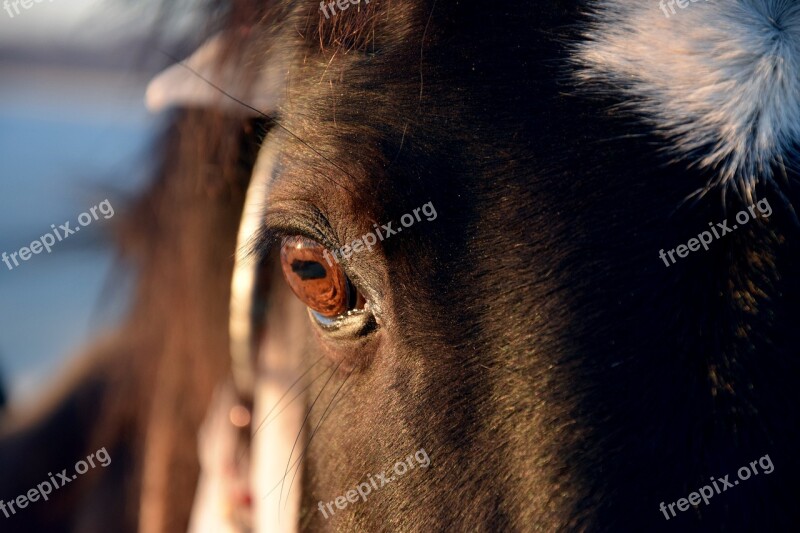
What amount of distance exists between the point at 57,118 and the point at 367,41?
4788 mm

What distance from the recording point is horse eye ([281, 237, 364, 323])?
0.97 m

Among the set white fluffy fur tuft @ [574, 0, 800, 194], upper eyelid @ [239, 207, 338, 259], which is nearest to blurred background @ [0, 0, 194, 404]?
upper eyelid @ [239, 207, 338, 259]

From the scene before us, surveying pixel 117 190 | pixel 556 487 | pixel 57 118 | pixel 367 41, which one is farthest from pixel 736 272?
pixel 57 118

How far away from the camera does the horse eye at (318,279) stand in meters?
0.97

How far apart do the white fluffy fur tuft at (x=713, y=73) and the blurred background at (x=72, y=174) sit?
2.60ft

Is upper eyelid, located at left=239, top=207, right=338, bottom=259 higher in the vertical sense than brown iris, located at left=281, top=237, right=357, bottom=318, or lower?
higher

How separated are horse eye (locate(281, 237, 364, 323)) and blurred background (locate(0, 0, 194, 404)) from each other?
537mm

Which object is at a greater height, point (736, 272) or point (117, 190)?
point (117, 190)

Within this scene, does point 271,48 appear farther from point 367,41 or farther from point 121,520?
point 121,520

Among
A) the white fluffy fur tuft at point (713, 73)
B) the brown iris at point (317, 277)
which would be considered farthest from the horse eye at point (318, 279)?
the white fluffy fur tuft at point (713, 73)

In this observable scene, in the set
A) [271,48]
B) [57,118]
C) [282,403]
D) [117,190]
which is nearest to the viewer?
[271,48]

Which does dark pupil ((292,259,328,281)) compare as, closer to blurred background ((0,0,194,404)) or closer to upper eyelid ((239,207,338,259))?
upper eyelid ((239,207,338,259))

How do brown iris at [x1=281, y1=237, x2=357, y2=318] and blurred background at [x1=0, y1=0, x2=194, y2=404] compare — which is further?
blurred background at [x1=0, y1=0, x2=194, y2=404]

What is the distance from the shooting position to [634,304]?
2.57 feet
